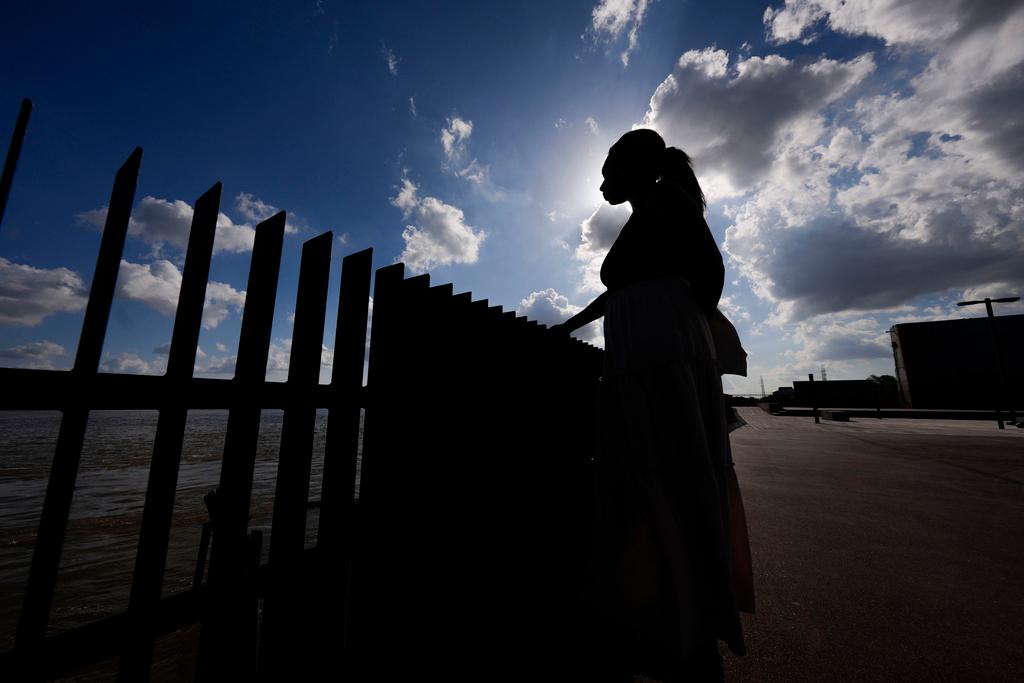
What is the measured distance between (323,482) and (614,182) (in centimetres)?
188

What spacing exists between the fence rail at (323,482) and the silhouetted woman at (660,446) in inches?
26.8

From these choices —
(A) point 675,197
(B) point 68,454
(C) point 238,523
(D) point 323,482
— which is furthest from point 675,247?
(B) point 68,454

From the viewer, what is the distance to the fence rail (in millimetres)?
1064

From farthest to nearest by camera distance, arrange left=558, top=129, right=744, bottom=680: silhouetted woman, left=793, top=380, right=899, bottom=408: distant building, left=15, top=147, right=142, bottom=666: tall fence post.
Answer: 1. left=793, top=380, right=899, bottom=408: distant building
2. left=558, top=129, right=744, bottom=680: silhouetted woman
3. left=15, top=147, right=142, bottom=666: tall fence post

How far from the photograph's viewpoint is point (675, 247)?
170 centimetres

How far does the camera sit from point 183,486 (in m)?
7.62

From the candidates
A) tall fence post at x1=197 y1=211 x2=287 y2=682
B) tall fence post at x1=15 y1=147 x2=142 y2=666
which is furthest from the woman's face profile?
tall fence post at x1=15 y1=147 x2=142 y2=666

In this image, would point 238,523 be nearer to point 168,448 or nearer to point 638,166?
point 168,448

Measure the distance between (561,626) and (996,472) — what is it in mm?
7396

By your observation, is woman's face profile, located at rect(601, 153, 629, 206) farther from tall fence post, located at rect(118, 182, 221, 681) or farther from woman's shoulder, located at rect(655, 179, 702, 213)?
tall fence post, located at rect(118, 182, 221, 681)

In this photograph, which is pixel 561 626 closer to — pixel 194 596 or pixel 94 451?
pixel 194 596

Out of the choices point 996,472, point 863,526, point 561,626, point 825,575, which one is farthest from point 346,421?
point 996,472

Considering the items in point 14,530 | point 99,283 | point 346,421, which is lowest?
point 14,530

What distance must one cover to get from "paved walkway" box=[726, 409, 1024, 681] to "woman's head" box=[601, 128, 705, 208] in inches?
81.6
